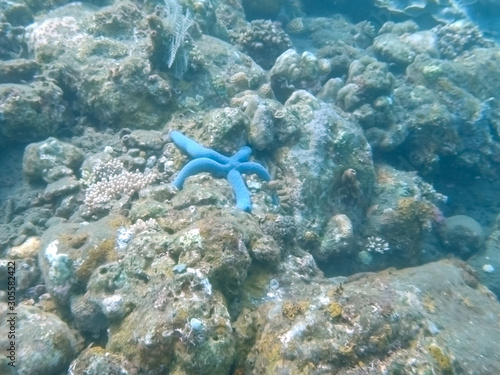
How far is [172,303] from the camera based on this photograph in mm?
2957

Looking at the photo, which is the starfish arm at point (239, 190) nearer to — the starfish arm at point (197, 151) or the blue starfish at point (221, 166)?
the blue starfish at point (221, 166)

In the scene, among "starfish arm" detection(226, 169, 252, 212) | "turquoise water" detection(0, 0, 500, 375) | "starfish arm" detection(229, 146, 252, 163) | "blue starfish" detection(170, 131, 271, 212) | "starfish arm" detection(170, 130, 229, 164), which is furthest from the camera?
"starfish arm" detection(229, 146, 252, 163)

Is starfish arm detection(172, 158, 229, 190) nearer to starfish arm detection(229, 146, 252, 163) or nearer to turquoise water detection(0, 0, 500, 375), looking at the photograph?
turquoise water detection(0, 0, 500, 375)

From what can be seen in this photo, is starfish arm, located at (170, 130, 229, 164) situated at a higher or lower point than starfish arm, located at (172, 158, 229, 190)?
higher

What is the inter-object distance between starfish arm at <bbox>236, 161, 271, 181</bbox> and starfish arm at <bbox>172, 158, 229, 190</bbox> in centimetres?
34

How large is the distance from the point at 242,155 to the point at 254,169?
1.02 ft

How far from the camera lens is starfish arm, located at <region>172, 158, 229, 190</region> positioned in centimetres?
508

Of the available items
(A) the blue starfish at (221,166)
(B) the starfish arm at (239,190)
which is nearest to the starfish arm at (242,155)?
(A) the blue starfish at (221,166)

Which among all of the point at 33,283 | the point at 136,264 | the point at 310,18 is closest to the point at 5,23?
the point at 33,283

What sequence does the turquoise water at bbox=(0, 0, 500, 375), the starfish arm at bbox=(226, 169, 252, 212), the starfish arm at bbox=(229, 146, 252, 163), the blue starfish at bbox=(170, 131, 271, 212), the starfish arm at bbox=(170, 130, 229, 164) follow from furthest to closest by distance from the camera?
the starfish arm at bbox=(229, 146, 252, 163) < the starfish arm at bbox=(170, 130, 229, 164) < the blue starfish at bbox=(170, 131, 271, 212) < the starfish arm at bbox=(226, 169, 252, 212) < the turquoise water at bbox=(0, 0, 500, 375)

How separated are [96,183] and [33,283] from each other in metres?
1.68

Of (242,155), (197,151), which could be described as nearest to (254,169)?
(242,155)

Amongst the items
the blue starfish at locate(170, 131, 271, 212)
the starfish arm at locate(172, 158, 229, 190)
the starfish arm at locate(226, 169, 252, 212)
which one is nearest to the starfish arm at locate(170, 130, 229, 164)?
the blue starfish at locate(170, 131, 271, 212)

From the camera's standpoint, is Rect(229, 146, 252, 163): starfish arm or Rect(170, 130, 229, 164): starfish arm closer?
Rect(170, 130, 229, 164): starfish arm
